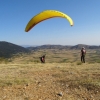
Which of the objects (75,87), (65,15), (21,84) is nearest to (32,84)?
(21,84)

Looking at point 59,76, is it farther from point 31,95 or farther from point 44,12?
point 44,12

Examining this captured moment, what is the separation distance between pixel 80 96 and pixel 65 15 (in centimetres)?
395

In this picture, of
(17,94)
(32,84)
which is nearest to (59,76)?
(32,84)

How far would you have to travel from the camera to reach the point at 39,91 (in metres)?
9.40

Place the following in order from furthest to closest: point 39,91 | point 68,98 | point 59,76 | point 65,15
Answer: point 59,76, point 39,91, point 68,98, point 65,15

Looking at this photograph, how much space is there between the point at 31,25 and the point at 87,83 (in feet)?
15.9

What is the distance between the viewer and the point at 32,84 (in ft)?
34.9

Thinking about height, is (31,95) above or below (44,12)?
below

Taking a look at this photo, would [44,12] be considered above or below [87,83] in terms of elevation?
above

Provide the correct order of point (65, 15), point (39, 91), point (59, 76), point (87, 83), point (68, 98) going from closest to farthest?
point (65, 15) → point (68, 98) → point (39, 91) → point (87, 83) → point (59, 76)

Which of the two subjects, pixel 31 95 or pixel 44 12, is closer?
pixel 44 12

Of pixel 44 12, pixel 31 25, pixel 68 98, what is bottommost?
pixel 68 98

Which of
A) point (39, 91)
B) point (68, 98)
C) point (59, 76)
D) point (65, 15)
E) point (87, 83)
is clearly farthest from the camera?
point (59, 76)

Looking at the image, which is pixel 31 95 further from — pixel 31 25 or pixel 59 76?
pixel 59 76
